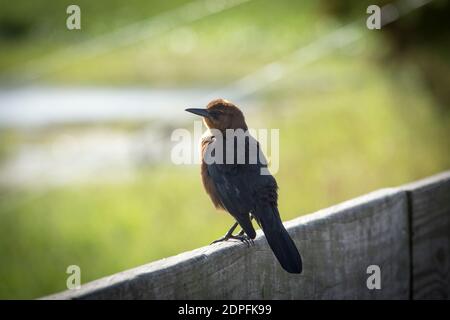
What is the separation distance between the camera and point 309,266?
2189mm

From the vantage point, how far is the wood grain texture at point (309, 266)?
171 cm

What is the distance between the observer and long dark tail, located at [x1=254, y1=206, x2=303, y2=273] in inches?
80.0

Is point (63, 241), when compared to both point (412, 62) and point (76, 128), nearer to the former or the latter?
point (76, 128)

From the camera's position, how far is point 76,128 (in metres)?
7.46

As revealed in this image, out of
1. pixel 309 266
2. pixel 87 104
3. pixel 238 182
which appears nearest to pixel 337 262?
pixel 309 266

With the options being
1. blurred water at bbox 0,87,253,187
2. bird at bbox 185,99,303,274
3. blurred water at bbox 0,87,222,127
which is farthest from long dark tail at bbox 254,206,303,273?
blurred water at bbox 0,87,222,127

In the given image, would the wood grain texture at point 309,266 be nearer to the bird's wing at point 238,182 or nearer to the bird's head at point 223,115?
the bird's wing at point 238,182

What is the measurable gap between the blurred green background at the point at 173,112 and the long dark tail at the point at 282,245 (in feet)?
6.79

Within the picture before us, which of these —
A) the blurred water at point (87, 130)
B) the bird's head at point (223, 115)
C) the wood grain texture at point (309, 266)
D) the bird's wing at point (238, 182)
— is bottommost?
the wood grain texture at point (309, 266)

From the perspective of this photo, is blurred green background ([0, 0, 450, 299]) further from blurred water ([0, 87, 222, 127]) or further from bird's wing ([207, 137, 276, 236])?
bird's wing ([207, 137, 276, 236])

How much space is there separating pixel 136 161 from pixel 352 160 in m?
1.68

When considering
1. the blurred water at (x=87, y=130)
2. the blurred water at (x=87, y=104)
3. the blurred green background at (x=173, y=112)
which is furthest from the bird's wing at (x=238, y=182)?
the blurred water at (x=87, y=104)

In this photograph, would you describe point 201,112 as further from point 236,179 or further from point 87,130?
point 87,130

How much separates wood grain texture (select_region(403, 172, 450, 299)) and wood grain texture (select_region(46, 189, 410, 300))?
4cm
